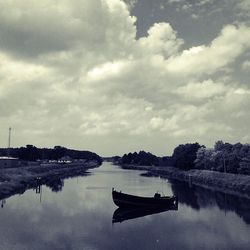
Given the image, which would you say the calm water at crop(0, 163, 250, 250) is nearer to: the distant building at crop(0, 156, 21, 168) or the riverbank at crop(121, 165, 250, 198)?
the riverbank at crop(121, 165, 250, 198)

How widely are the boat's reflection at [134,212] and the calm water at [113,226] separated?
1251mm

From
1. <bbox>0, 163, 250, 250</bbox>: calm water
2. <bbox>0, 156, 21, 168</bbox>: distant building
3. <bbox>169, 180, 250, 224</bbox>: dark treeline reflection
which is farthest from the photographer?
<bbox>0, 156, 21, 168</bbox>: distant building

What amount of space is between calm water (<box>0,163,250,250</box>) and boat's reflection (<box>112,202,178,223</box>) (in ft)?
4.10

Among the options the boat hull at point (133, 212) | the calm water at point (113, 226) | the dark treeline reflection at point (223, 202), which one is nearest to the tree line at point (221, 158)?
the dark treeline reflection at point (223, 202)

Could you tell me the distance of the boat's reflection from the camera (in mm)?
50178

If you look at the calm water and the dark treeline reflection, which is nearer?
the calm water

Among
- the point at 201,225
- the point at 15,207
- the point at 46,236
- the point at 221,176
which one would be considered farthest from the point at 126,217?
the point at 221,176

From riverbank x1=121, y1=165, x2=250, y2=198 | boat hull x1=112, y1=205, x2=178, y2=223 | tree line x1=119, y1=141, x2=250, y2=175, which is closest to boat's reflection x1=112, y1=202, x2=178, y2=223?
boat hull x1=112, y1=205, x2=178, y2=223

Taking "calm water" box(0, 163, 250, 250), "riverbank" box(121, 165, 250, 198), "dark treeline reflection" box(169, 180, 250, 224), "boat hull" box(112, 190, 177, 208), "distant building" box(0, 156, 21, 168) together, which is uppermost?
"distant building" box(0, 156, 21, 168)

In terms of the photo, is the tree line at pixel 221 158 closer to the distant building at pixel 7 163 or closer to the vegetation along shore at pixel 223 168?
the vegetation along shore at pixel 223 168

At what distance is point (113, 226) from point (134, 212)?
1308 cm

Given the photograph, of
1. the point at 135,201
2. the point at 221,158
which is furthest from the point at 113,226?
the point at 221,158

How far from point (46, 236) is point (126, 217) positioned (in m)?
16.5

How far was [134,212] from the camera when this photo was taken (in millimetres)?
56500
